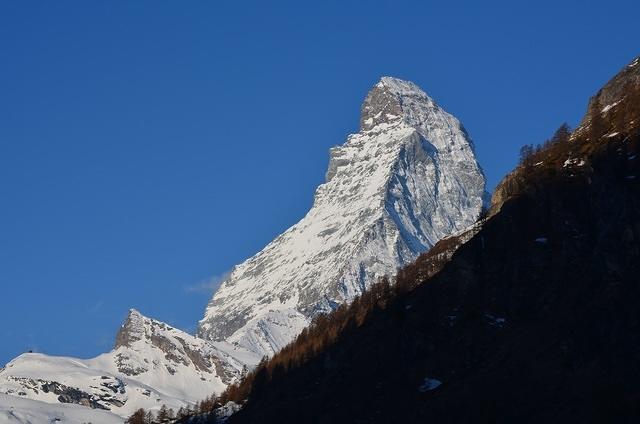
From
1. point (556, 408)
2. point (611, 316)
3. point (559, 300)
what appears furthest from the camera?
point (559, 300)

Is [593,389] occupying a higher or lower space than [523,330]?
lower

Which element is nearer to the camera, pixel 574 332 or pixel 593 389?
pixel 593 389

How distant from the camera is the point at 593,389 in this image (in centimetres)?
16300

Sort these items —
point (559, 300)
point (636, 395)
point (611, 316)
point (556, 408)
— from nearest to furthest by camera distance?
point (636, 395)
point (556, 408)
point (611, 316)
point (559, 300)

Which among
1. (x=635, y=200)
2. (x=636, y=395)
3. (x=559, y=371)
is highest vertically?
(x=635, y=200)

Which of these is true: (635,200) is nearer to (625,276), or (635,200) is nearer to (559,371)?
(625,276)

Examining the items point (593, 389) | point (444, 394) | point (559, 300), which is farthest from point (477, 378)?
point (593, 389)

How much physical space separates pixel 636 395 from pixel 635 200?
159 ft

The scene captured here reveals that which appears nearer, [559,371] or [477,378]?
[559,371]

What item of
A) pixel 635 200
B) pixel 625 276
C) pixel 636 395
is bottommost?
pixel 636 395

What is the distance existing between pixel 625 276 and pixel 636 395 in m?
34.5

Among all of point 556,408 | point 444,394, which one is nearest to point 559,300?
point 444,394

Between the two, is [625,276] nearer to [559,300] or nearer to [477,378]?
[559,300]

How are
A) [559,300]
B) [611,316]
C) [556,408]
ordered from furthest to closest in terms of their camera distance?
[559,300]
[611,316]
[556,408]
